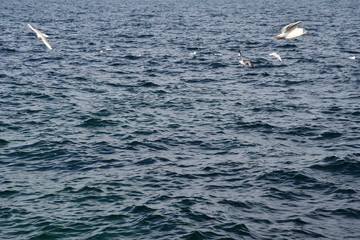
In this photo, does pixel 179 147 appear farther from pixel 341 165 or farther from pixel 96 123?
pixel 341 165

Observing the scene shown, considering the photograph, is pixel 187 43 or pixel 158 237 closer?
pixel 158 237

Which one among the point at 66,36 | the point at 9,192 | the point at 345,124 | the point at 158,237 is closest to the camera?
the point at 158,237

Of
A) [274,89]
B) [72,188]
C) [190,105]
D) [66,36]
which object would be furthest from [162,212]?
[66,36]

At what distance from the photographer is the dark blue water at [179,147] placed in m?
14.5

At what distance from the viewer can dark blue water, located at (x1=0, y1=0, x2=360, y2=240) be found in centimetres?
1451

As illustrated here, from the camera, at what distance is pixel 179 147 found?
67.2ft

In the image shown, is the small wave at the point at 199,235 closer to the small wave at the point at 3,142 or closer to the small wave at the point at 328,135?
the small wave at the point at 328,135

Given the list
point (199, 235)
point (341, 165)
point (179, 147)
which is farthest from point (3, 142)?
point (341, 165)

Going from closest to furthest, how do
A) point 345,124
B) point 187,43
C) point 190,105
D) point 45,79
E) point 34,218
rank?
point 34,218, point 345,124, point 190,105, point 45,79, point 187,43

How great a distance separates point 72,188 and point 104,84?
15382 millimetres

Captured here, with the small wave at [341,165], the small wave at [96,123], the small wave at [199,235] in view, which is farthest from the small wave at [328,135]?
the small wave at [96,123]

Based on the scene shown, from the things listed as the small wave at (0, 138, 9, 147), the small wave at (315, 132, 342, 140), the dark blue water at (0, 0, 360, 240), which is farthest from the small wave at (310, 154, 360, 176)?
the small wave at (0, 138, 9, 147)

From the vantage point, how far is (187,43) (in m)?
51.0

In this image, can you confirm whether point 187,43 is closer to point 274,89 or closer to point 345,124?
point 274,89
